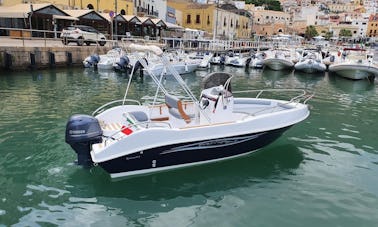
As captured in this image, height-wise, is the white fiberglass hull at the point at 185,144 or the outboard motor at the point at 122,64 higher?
the outboard motor at the point at 122,64

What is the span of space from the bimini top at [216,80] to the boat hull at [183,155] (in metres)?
1.60

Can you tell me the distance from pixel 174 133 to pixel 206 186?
4.52 ft

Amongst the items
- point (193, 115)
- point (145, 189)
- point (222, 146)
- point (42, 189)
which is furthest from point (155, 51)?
point (42, 189)

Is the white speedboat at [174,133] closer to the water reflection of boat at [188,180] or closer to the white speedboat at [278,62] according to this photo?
the water reflection of boat at [188,180]

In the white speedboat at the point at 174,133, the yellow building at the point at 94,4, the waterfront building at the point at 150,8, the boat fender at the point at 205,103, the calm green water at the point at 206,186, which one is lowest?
→ the calm green water at the point at 206,186

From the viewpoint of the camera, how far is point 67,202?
6.47 metres

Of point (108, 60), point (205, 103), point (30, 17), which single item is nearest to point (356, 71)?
point (108, 60)

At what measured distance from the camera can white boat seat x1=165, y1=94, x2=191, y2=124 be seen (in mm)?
8164

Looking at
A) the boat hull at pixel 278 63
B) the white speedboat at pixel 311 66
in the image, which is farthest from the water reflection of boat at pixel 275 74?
the white speedboat at pixel 311 66

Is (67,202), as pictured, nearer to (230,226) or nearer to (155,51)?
(230,226)

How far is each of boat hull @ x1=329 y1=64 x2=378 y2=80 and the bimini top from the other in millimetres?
21882

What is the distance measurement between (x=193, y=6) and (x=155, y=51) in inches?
2436

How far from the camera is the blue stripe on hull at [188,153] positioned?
7004mm

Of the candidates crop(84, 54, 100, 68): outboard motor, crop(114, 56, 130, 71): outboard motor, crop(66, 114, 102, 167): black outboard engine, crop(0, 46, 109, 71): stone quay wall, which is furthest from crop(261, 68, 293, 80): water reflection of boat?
crop(66, 114, 102, 167): black outboard engine
